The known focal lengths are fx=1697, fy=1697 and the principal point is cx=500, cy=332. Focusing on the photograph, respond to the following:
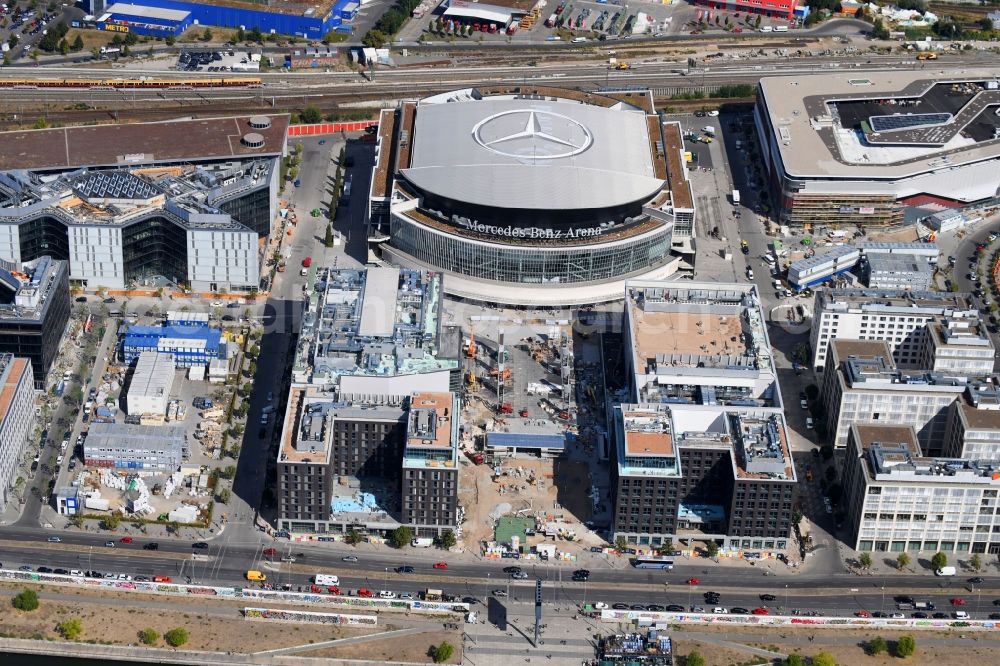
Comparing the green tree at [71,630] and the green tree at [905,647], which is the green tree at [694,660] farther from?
the green tree at [71,630]

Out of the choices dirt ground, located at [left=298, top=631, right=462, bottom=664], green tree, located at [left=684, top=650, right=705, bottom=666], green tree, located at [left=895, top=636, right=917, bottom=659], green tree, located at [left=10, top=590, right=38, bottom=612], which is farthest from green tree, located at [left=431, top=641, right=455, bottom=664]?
green tree, located at [left=895, top=636, right=917, bottom=659]

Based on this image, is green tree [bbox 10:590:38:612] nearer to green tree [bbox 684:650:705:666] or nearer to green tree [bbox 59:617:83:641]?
green tree [bbox 59:617:83:641]

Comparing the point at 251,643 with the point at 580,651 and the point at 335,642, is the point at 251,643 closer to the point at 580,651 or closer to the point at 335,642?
the point at 335,642

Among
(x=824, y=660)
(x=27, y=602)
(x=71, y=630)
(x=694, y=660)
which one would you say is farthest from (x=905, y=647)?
(x=27, y=602)

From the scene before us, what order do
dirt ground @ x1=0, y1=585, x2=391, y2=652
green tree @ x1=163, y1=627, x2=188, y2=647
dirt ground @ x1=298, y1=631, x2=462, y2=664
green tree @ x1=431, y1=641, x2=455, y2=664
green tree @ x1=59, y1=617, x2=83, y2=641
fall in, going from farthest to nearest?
1. dirt ground @ x1=0, y1=585, x2=391, y2=652
2. dirt ground @ x1=298, y1=631, x2=462, y2=664
3. green tree @ x1=59, y1=617, x2=83, y2=641
4. green tree @ x1=163, y1=627, x2=188, y2=647
5. green tree @ x1=431, y1=641, x2=455, y2=664

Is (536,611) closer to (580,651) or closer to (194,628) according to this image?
(580,651)

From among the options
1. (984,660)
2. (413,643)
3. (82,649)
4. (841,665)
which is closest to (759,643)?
(841,665)

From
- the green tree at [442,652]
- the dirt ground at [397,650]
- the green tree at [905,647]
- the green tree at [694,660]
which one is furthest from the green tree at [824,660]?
the green tree at [442,652]
